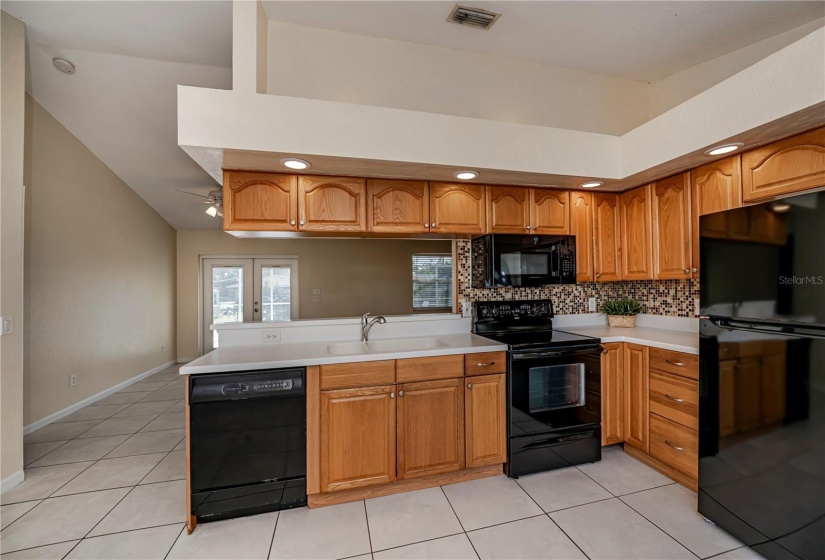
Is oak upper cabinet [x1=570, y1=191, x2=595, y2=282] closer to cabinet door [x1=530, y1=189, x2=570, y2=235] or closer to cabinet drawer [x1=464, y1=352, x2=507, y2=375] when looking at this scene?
cabinet door [x1=530, y1=189, x2=570, y2=235]

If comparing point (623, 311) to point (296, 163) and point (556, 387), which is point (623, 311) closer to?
point (556, 387)

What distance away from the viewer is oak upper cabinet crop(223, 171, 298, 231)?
2.21 meters

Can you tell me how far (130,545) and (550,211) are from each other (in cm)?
341

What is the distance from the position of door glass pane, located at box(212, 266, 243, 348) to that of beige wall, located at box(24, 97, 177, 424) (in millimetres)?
845

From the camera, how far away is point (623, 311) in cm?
303

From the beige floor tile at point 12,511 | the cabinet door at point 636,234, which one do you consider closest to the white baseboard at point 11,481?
the beige floor tile at point 12,511

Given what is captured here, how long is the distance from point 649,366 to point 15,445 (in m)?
4.39

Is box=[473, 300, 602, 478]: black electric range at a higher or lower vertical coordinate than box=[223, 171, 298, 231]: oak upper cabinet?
lower

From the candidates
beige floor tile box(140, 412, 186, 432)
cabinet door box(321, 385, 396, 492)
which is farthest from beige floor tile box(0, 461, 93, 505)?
cabinet door box(321, 385, 396, 492)

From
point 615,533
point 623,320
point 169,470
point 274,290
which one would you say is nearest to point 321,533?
point 169,470

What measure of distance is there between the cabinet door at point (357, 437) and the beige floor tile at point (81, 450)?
209cm

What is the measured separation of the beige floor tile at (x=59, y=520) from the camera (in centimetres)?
178

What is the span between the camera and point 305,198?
7.61ft

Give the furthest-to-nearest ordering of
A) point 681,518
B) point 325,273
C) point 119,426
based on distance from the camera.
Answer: point 325,273 → point 119,426 → point 681,518
